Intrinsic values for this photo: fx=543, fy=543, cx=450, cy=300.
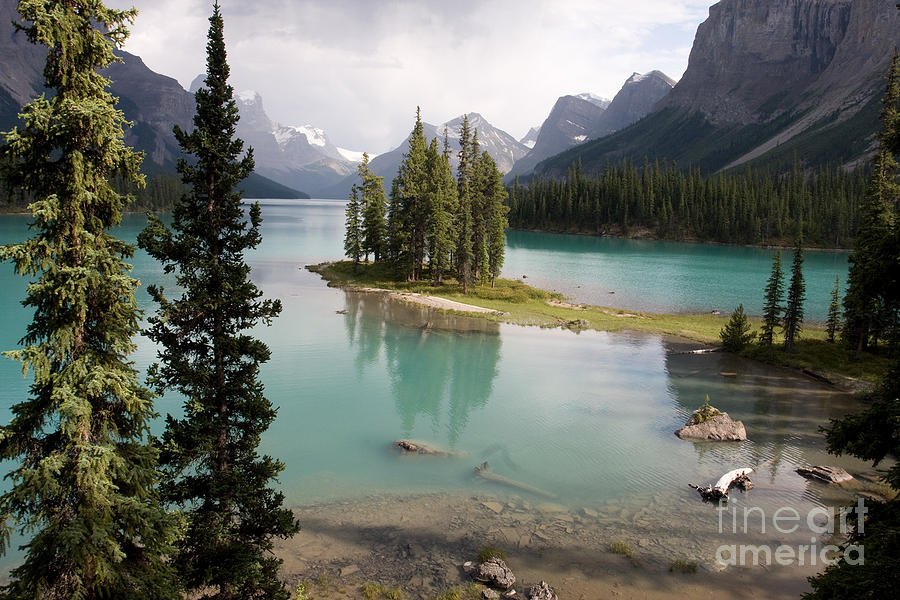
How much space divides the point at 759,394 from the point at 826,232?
506 ft

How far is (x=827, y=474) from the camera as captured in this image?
26750 millimetres

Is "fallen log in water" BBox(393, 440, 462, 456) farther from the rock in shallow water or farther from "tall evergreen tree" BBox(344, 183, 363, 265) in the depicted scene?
"tall evergreen tree" BBox(344, 183, 363, 265)

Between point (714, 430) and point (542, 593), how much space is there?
20079mm

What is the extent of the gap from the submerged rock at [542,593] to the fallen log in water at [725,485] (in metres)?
11.5

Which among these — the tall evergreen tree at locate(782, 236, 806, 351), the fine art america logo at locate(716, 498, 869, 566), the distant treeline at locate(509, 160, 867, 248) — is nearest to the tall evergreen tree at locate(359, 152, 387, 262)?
the tall evergreen tree at locate(782, 236, 806, 351)

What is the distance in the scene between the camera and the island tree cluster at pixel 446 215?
7806 centimetres

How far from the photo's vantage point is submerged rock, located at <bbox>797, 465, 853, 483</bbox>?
26.5m

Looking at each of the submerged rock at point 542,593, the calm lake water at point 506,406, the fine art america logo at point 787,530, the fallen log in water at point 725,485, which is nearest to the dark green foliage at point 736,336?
the calm lake water at point 506,406

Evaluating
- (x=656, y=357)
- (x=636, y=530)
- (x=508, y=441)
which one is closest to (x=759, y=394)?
(x=656, y=357)

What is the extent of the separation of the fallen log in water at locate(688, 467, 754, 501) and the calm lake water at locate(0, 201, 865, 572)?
0.59m

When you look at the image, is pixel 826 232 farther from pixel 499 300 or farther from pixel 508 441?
pixel 508 441

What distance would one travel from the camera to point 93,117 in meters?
10.6

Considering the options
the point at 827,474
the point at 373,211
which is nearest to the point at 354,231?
the point at 373,211

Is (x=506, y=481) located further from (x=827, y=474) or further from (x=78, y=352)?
(x=78, y=352)
